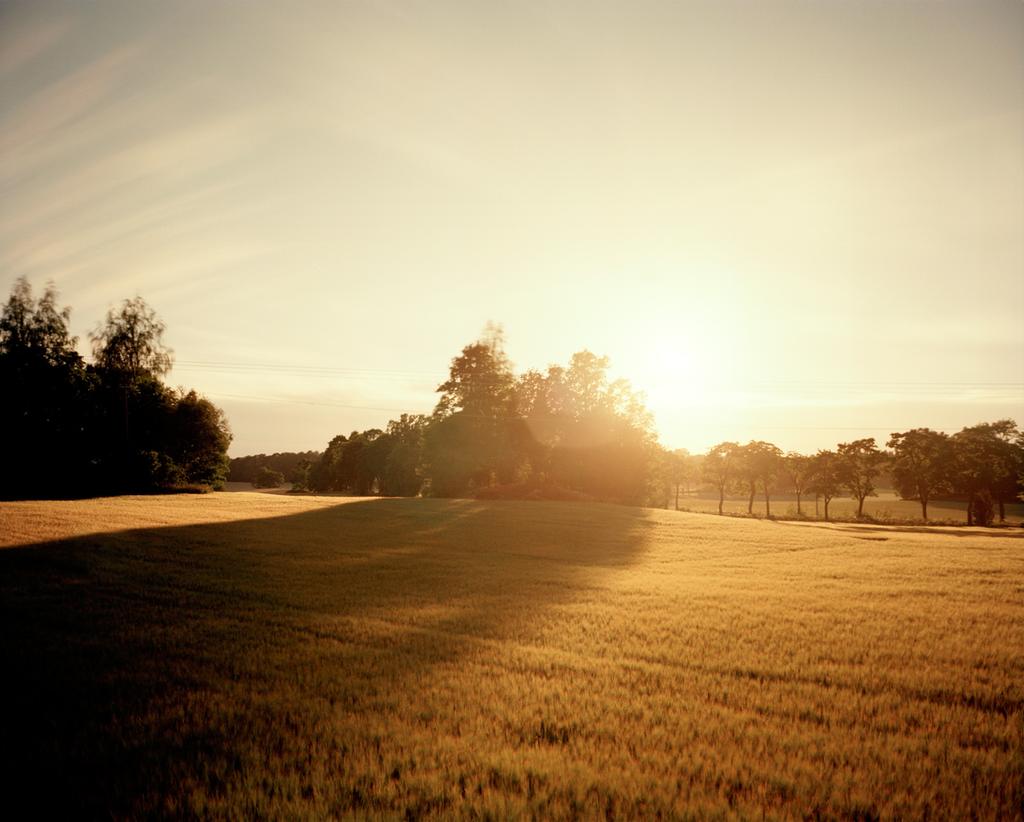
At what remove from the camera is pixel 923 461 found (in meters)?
71.9

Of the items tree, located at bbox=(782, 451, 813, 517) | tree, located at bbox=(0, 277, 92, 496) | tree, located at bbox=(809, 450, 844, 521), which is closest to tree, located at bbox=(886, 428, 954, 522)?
tree, located at bbox=(809, 450, 844, 521)

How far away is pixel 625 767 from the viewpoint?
433 centimetres

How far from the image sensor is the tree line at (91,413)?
4291 cm

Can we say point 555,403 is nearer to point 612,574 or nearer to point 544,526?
point 544,526

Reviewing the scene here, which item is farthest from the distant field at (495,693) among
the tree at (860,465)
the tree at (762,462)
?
the tree at (762,462)

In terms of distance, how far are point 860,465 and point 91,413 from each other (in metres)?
101

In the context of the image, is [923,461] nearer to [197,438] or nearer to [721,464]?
[721,464]

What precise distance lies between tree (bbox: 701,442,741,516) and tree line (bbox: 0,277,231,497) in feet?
296

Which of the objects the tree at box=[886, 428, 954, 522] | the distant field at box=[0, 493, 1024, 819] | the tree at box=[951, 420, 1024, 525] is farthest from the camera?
the tree at box=[886, 428, 954, 522]

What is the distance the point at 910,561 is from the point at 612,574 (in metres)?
11.4

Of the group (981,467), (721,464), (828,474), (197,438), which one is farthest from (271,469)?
(981,467)

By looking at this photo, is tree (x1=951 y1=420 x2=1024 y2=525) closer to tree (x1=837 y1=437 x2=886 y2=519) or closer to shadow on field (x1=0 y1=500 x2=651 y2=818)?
tree (x1=837 y1=437 x2=886 y2=519)

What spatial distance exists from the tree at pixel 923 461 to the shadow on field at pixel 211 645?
245ft

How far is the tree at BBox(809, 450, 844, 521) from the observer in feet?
271
